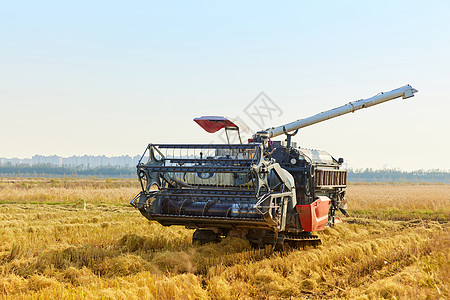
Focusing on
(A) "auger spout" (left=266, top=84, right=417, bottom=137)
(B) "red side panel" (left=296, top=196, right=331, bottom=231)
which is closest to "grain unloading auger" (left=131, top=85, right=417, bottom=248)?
(B) "red side panel" (left=296, top=196, right=331, bottom=231)

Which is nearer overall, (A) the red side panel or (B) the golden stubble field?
(B) the golden stubble field

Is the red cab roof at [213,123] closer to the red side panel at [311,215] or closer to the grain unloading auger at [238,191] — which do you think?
the grain unloading auger at [238,191]

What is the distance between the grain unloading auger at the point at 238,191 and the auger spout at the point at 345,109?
3940mm

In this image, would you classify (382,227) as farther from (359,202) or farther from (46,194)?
(46,194)

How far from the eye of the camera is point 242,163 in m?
8.66

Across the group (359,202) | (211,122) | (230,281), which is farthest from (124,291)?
(359,202)

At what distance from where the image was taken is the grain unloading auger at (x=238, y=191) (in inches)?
322

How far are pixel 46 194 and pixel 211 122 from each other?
1650 cm

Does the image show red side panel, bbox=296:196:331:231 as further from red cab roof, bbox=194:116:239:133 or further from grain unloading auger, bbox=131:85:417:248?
red cab roof, bbox=194:116:239:133

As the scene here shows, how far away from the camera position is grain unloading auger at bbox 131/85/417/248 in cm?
819

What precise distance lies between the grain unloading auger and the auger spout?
3.94 metres

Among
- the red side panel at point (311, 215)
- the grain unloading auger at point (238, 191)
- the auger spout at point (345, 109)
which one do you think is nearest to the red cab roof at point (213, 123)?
the grain unloading auger at point (238, 191)

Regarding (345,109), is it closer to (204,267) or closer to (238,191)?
(238,191)

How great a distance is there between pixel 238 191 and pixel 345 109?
6.80 meters
